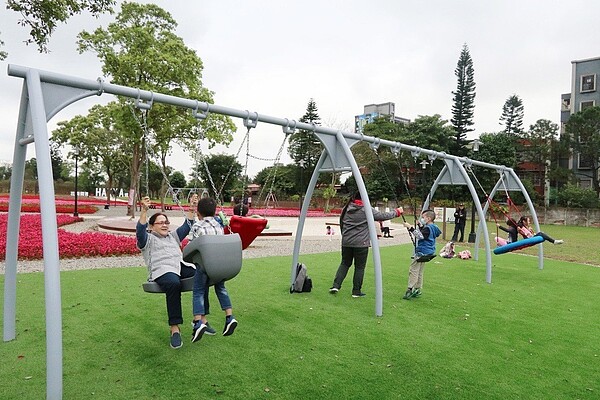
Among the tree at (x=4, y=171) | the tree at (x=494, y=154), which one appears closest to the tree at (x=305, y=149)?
the tree at (x=494, y=154)

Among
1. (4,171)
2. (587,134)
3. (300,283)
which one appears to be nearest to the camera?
(300,283)

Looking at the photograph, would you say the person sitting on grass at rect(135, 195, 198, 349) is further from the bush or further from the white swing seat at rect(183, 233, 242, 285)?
the bush

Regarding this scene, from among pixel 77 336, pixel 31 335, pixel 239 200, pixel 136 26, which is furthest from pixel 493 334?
pixel 136 26

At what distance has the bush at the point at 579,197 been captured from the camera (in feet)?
114

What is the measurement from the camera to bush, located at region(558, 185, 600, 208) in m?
34.8

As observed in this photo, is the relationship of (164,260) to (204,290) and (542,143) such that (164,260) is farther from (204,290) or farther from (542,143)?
(542,143)

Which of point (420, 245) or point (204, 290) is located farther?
point (420, 245)

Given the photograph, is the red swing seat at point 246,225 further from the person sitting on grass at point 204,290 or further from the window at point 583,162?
the window at point 583,162

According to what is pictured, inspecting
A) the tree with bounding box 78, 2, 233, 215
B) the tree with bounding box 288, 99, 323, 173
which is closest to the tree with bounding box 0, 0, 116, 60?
the tree with bounding box 78, 2, 233, 215

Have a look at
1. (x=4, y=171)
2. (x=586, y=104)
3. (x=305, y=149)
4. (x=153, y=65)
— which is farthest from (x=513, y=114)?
(x=4, y=171)

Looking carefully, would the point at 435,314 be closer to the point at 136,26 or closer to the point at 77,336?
the point at 77,336

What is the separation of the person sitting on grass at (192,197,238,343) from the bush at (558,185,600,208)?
38262 millimetres

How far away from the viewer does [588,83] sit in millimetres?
43844

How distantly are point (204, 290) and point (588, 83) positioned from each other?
50.9 meters
